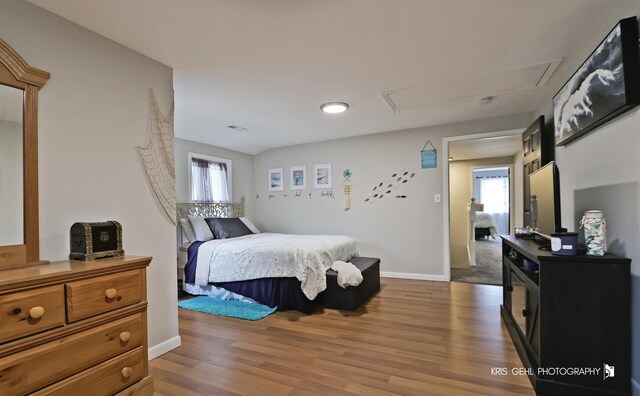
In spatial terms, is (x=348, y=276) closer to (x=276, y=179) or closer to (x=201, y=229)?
(x=201, y=229)

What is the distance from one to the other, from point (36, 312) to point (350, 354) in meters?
1.87

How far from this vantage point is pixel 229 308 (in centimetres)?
332

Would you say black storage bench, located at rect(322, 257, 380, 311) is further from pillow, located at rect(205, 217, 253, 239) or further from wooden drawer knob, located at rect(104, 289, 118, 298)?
wooden drawer knob, located at rect(104, 289, 118, 298)

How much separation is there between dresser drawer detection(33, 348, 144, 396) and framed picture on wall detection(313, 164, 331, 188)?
3820 mm

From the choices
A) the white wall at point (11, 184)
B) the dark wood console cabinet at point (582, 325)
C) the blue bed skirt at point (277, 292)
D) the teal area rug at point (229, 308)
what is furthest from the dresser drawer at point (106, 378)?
the dark wood console cabinet at point (582, 325)

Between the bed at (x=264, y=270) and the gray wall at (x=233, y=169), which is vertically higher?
the gray wall at (x=233, y=169)

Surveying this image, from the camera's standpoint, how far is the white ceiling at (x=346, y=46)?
69.4 inches

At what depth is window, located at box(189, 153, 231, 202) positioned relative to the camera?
4707 millimetres

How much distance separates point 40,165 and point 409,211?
413 cm

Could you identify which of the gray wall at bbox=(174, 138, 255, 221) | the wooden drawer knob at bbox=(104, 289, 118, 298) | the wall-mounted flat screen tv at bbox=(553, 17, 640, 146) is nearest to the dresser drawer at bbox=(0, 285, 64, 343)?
the wooden drawer knob at bbox=(104, 289, 118, 298)

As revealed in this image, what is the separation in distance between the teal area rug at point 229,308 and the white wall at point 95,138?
2.65ft

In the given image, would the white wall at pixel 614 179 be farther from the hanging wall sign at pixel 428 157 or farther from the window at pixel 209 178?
the window at pixel 209 178

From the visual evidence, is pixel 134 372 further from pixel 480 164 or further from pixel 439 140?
pixel 480 164

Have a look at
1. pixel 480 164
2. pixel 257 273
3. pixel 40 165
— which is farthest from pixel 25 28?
pixel 480 164
